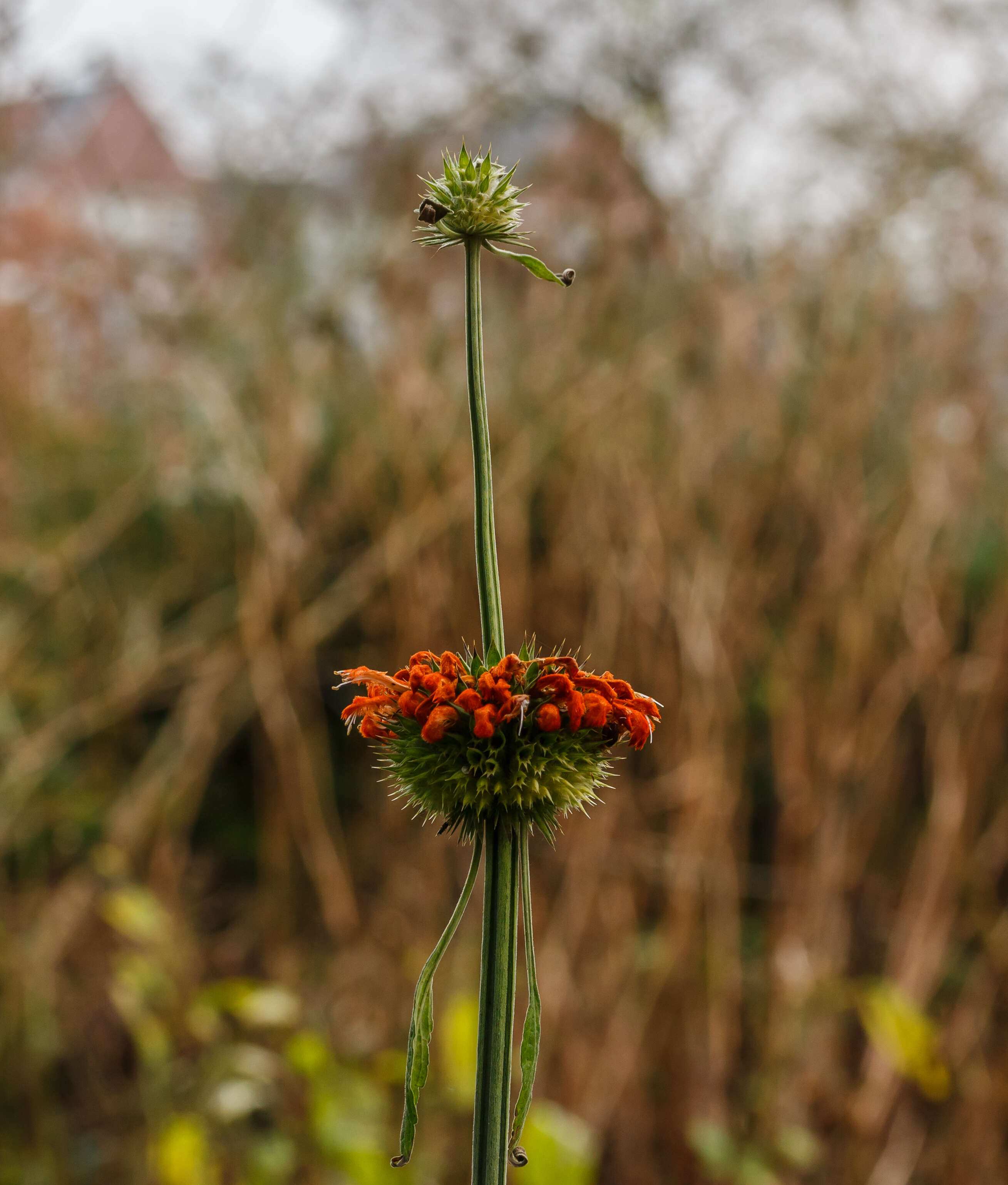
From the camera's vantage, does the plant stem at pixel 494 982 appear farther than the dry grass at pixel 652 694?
No

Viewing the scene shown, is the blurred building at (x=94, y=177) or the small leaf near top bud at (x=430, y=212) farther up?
the blurred building at (x=94, y=177)

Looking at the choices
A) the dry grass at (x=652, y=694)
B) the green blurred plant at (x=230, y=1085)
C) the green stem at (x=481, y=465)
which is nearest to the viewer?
the green stem at (x=481, y=465)

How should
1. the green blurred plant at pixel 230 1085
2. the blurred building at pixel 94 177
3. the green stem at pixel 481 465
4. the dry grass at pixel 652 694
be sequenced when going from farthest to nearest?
the blurred building at pixel 94 177
the dry grass at pixel 652 694
the green blurred plant at pixel 230 1085
the green stem at pixel 481 465

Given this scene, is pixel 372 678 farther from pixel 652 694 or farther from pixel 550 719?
pixel 652 694

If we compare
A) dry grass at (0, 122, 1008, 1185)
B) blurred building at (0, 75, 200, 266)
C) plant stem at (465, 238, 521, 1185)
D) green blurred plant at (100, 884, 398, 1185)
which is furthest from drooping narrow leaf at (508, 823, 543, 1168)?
blurred building at (0, 75, 200, 266)

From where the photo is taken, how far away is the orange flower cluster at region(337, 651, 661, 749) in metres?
0.21

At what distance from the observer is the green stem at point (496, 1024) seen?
0.62 feet

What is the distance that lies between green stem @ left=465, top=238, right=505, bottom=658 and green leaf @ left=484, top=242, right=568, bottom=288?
0.5 inches

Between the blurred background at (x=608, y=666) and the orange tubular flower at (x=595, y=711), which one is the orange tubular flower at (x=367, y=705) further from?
the blurred background at (x=608, y=666)

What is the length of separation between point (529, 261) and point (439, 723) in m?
0.10

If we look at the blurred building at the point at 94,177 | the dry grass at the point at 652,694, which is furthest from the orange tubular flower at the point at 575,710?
the blurred building at the point at 94,177

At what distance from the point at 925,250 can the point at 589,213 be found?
0.61 metres

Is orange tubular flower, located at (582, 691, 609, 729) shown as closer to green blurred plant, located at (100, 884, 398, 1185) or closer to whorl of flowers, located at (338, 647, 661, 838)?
whorl of flowers, located at (338, 647, 661, 838)

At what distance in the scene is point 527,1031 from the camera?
0.22 meters
